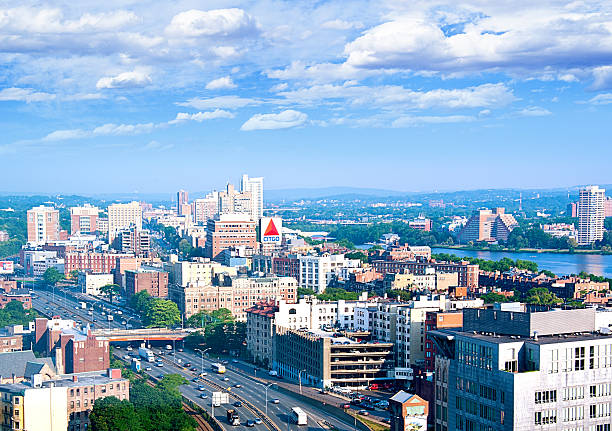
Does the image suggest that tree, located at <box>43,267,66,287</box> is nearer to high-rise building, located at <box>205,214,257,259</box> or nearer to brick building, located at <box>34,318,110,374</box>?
high-rise building, located at <box>205,214,257,259</box>

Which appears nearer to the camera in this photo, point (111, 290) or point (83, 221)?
point (111, 290)

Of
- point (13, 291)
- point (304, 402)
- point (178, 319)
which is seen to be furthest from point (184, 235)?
point (304, 402)

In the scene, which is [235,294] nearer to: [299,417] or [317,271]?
[317,271]

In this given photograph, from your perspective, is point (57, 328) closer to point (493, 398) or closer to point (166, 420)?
point (166, 420)

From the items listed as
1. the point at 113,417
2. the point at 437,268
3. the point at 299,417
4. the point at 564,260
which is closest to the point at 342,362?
the point at 299,417

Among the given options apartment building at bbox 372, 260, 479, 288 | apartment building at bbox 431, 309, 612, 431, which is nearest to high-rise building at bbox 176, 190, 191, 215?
apartment building at bbox 372, 260, 479, 288

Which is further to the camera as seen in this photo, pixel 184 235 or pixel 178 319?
pixel 184 235
